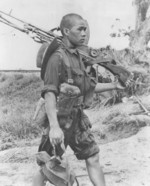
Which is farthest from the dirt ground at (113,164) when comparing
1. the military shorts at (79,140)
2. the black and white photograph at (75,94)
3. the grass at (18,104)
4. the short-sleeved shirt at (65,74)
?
the short-sleeved shirt at (65,74)

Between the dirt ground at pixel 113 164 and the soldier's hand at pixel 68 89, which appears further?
the dirt ground at pixel 113 164

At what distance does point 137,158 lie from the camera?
4.75 metres

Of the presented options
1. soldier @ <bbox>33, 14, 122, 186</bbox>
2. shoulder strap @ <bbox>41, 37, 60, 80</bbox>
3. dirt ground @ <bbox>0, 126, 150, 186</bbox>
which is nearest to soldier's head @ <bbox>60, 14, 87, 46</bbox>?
soldier @ <bbox>33, 14, 122, 186</bbox>

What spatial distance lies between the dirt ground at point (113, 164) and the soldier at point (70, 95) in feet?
3.35

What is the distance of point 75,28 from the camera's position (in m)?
2.97

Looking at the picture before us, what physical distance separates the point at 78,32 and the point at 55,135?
0.77 m

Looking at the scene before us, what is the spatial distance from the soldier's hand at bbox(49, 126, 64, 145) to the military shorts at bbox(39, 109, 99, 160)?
23cm

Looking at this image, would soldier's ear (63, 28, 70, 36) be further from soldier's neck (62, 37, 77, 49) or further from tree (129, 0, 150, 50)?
tree (129, 0, 150, 50)

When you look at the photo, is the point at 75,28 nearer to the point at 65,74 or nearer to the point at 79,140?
the point at 65,74

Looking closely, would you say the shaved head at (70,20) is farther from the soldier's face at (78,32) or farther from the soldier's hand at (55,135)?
the soldier's hand at (55,135)

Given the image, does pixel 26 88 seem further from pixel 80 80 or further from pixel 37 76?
pixel 80 80

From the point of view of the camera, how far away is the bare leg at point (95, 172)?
310cm

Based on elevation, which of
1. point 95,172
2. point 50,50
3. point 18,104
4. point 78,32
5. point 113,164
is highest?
point 78,32

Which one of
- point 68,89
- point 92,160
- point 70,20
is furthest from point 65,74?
point 92,160
